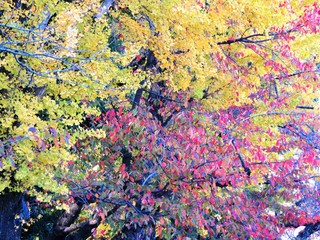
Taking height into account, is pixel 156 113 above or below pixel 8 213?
above

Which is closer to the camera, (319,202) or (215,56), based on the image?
(215,56)

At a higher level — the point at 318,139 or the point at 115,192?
the point at 318,139

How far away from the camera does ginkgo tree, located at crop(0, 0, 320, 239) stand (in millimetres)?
6277

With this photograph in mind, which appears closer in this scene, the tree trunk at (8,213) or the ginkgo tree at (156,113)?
the ginkgo tree at (156,113)

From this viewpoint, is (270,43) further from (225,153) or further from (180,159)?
(180,159)

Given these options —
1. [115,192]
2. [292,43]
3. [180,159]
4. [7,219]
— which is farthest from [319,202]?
[7,219]

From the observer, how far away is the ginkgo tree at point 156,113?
628cm

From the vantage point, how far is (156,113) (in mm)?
10664

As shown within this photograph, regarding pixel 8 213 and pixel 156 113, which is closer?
pixel 8 213

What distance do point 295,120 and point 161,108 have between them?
4187 mm

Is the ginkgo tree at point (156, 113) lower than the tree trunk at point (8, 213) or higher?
higher

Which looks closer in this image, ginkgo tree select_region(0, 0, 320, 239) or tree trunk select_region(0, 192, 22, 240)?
ginkgo tree select_region(0, 0, 320, 239)

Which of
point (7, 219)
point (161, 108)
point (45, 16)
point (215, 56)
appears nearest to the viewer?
point (45, 16)

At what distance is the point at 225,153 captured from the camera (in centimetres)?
826
